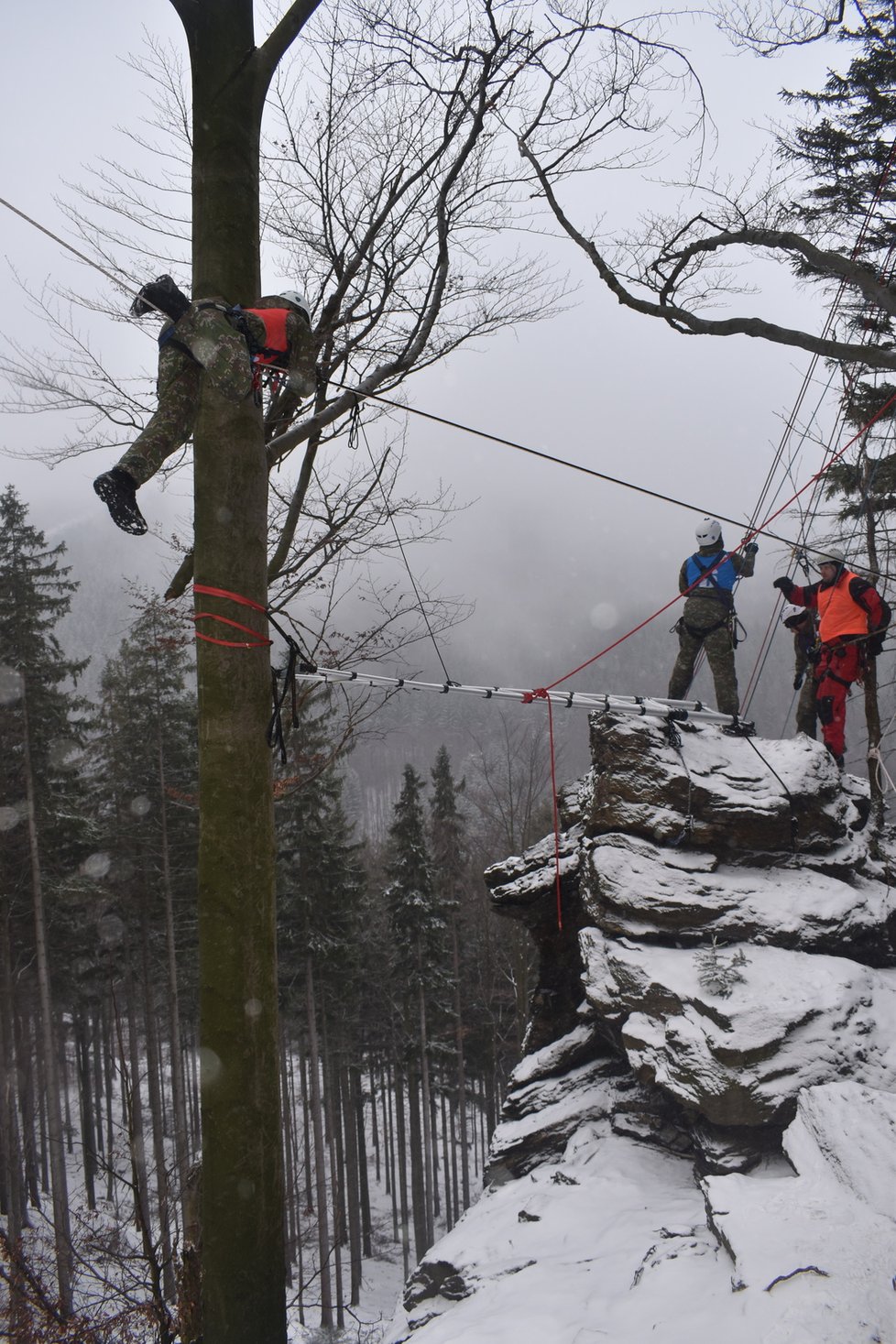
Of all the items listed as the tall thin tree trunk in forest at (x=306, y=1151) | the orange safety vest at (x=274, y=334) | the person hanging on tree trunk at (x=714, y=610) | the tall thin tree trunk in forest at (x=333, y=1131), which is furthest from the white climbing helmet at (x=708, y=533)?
the tall thin tree trunk in forest at (x=333, y=1131)

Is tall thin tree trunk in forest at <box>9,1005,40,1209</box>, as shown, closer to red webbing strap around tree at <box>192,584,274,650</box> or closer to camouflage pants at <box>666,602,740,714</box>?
camouflage pants at <box>666,602,740,714</box>

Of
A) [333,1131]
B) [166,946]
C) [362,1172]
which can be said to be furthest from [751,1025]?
[362,1172]

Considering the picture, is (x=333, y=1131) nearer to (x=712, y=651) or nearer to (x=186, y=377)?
(x=712, y=651)

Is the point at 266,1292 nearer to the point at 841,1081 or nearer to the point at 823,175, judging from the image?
the point at 841,1081

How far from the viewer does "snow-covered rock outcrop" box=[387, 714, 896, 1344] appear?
3861 mm

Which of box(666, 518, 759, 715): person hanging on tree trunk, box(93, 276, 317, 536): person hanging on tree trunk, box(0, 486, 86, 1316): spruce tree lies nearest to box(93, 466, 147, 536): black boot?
box(93, 276, 317, 536): person hanging on tree trunk

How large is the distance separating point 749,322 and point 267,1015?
645 cm

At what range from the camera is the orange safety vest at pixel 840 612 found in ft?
27.4

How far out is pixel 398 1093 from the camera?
28484 millimetres

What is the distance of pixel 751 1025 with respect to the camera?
Answer: 5547 mm

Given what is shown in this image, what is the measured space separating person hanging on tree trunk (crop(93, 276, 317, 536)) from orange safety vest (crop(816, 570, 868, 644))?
7220 mm

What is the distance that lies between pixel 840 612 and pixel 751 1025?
15.9 feet

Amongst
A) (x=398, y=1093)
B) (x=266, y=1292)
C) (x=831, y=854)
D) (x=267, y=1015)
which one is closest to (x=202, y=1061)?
(x=267, y=1015)

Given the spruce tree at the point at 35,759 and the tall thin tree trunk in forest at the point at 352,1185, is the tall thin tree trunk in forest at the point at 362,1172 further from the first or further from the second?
the spruce tree at the point at 35,759
